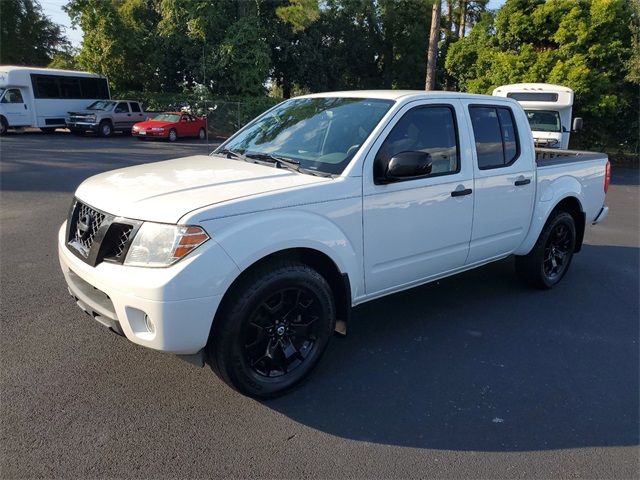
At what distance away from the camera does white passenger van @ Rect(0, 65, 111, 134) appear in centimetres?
2314

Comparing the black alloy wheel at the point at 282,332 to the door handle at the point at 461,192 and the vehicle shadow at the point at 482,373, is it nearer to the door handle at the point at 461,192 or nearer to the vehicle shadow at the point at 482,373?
the vehicle shadow at the point at 482,373

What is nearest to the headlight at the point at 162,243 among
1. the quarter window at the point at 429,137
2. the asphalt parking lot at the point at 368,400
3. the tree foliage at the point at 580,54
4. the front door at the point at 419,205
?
the asphalt parking lot at the point at 368,400

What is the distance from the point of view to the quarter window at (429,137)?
12.7 feet

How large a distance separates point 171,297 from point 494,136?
3.27m

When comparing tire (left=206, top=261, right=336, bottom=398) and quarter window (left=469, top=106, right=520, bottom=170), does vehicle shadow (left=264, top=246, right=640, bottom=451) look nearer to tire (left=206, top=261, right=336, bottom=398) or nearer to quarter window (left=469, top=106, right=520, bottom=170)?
tire (left=206, top=261, right=336, bottom=398)

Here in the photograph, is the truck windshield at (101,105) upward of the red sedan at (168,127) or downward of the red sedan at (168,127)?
upward

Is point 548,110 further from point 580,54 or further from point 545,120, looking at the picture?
point 580,54

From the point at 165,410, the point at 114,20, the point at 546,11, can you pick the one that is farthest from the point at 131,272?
the point at 114,20

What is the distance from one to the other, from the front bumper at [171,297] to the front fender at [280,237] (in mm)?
85

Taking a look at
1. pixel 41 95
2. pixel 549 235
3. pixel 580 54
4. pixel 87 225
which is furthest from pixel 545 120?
pixel 41 95

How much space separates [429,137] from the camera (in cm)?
418

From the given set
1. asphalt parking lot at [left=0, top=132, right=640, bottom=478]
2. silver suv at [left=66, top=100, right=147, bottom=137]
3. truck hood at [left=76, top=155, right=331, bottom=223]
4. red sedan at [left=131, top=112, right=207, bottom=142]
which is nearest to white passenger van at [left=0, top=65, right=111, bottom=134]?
silver suv at [left=66, top=100, right=147, bottom=137]

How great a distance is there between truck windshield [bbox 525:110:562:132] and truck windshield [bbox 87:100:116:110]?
62.5ft

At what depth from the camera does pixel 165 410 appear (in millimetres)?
3242
